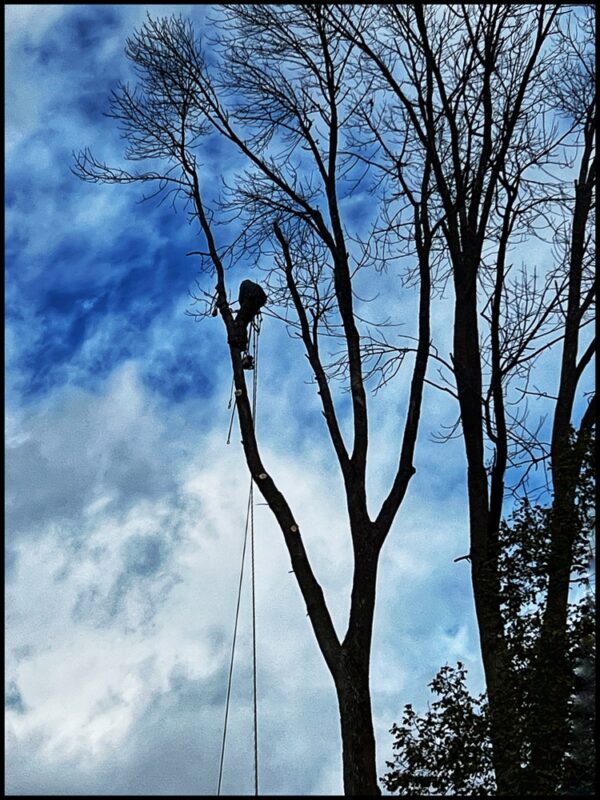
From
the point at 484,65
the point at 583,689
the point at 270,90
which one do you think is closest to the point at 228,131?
the point at 270,90

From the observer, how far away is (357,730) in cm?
753

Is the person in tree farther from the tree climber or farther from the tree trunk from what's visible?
the tree trunk

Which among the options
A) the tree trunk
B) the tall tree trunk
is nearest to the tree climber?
the tall tree trunk

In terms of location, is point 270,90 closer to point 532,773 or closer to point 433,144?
point 433,144

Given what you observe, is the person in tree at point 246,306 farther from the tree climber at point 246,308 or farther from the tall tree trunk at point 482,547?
the tall tree trunk at point 482,547

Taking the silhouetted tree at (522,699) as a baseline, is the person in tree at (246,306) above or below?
above

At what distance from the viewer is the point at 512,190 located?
966 cm

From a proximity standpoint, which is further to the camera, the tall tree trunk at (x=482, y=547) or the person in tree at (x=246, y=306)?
the person in tree at (x=246, y=306)

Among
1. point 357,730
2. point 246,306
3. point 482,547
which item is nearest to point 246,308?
point 246,306

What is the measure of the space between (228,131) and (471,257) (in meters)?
2.53

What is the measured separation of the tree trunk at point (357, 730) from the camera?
7.39 metres

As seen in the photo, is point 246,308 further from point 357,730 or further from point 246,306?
point 357,730

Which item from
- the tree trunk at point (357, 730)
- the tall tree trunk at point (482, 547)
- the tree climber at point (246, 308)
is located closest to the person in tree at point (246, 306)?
the tree climber at point (246, 308)

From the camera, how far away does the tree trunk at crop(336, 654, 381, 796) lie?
739cm
